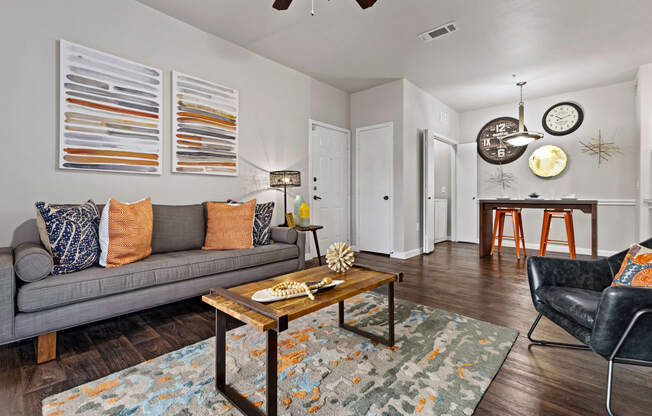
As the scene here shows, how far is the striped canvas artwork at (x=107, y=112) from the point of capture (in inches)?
96.5

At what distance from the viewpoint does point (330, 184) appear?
4887 millimetres

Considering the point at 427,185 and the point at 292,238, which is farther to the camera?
the point at 427,185

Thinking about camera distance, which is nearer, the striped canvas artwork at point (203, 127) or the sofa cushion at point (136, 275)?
the sofa cushion at point (136, 275)

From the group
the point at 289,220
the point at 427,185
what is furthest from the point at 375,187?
the point at 289,220

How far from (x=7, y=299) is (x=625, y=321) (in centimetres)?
295

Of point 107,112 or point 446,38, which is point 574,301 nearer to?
point 446,38

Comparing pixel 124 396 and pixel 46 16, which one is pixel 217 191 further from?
pixel 124 396

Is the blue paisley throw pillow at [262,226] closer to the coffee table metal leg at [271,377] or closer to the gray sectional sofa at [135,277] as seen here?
the gray sectional sofa at [135,277]

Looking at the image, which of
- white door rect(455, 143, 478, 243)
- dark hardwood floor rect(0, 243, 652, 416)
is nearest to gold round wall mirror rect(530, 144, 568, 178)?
white door rect(455, 143, 478, 243)

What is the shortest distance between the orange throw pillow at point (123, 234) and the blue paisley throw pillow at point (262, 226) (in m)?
1.01

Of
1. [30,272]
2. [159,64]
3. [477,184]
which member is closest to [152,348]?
[30,272]

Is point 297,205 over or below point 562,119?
below

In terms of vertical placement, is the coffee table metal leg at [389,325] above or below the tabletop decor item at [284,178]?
below

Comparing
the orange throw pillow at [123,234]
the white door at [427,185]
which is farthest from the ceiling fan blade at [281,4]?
the white door at [427,185]
